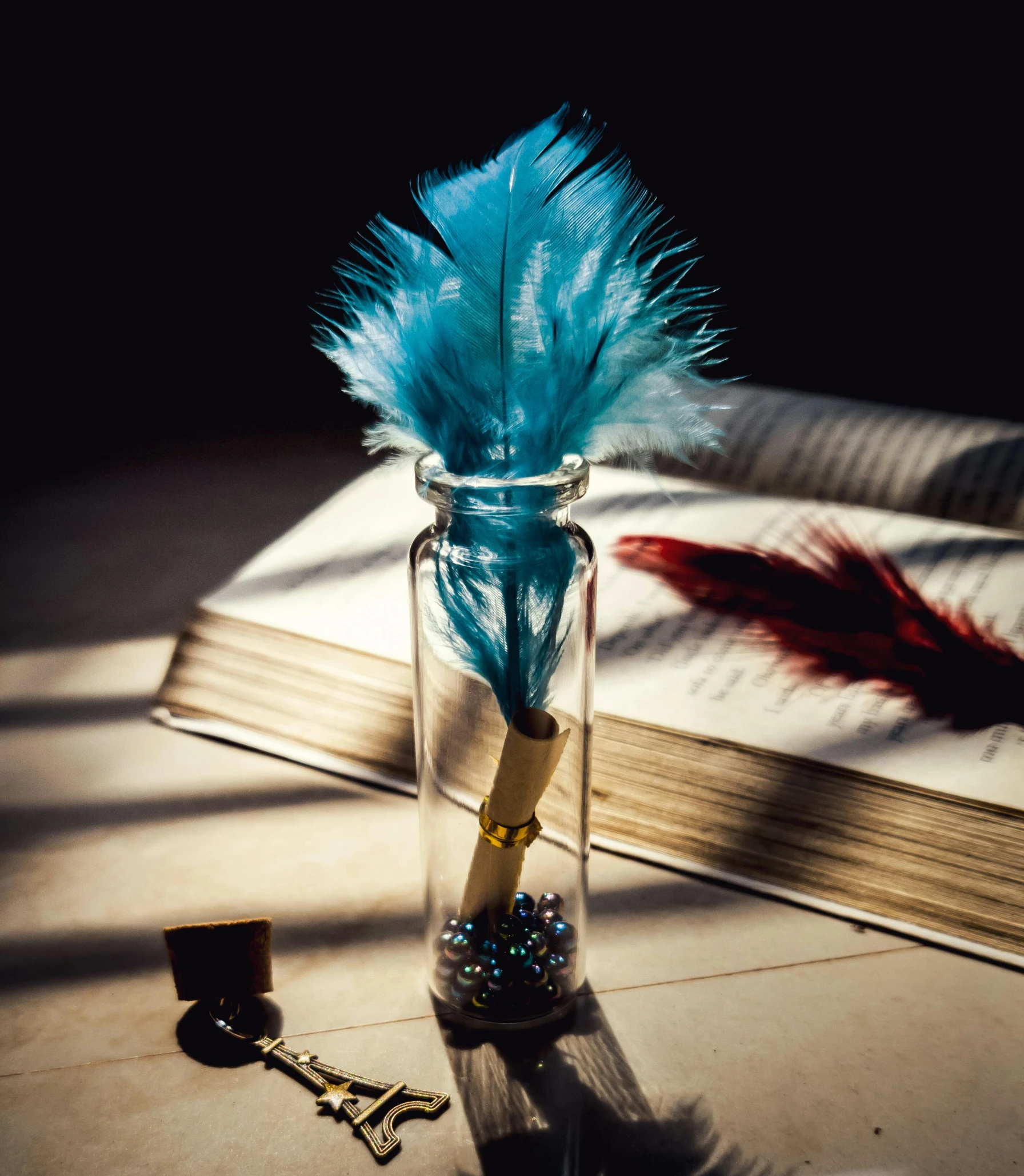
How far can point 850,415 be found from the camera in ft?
3.20

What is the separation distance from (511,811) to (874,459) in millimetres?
593

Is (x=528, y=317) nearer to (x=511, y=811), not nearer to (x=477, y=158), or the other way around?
(x=511, y=811)

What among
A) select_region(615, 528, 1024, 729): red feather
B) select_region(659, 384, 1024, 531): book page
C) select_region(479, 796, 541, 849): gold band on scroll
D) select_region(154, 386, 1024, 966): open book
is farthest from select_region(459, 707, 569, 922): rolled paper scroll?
select_region(659, 384, 1024, 531): book page

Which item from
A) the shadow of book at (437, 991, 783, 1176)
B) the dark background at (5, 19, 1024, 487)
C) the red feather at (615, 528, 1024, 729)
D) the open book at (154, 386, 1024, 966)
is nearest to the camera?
the shadow of book at (437, 991, 783, 1176)

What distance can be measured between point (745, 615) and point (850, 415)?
1.06 feet

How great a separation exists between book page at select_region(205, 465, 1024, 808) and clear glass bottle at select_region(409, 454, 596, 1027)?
0.28 ft

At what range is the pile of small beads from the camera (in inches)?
18.6

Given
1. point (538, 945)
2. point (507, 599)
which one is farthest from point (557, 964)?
point (507, 599)

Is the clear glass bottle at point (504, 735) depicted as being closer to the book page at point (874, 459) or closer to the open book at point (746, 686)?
the open book at point (746, 686)

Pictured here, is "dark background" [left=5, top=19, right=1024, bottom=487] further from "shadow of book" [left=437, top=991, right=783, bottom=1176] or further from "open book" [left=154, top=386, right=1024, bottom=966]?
"shadow of book" [left=437, top=991, right=783, bottom=1176]

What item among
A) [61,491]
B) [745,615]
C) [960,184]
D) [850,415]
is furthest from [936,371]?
[61,491]

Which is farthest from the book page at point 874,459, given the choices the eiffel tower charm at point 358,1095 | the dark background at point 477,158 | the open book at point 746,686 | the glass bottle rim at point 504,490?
the eiffel tower charm at point 358,1095

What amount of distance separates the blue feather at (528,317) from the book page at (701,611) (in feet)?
0.27

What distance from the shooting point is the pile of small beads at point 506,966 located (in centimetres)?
47
